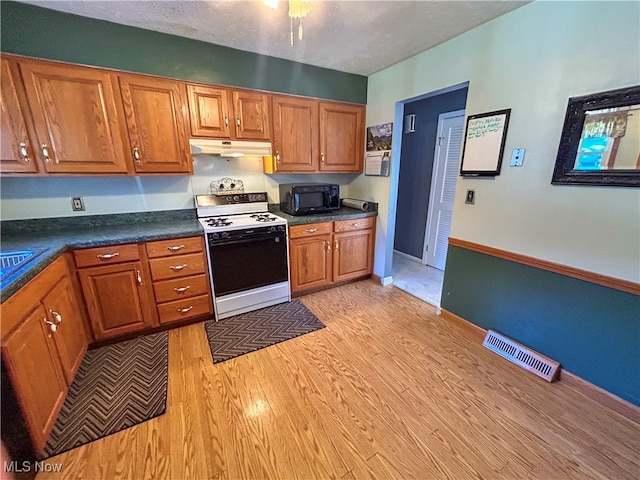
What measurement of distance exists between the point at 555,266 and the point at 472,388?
0.97 metres

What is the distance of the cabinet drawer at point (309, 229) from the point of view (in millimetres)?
2658

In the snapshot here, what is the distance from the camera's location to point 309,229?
9.00 ft

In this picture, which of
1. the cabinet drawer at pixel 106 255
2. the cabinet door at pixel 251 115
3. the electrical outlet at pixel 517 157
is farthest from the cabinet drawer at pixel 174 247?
the electrical outlet at pixel 517 157

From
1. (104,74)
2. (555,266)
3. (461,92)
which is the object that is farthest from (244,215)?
(461,92)

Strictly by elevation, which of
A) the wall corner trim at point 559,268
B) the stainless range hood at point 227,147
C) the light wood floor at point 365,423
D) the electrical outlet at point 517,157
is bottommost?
the light wood floor at point 365,423

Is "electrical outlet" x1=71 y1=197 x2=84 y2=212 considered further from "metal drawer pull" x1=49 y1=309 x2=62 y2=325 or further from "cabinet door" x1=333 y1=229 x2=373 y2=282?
"cabinet door" x1=333 y1=229 x2=373 y2=282

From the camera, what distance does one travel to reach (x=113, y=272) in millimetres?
1971

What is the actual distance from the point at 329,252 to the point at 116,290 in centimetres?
193

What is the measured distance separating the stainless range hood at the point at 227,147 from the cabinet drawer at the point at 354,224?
3.46ft

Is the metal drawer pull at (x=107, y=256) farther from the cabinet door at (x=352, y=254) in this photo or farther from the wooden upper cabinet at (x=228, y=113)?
the cabinet door at (x=352, y=254)

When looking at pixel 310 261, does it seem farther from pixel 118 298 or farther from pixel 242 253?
pixel 118 298

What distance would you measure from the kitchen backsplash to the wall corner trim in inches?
84.4

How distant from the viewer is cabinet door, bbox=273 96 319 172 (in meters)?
2.65

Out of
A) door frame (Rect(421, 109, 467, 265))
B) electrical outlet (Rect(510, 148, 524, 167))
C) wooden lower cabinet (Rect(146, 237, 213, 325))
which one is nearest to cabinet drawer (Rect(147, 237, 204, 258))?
wooden lower cabinet (Rect(146, 237, 213, 325))
